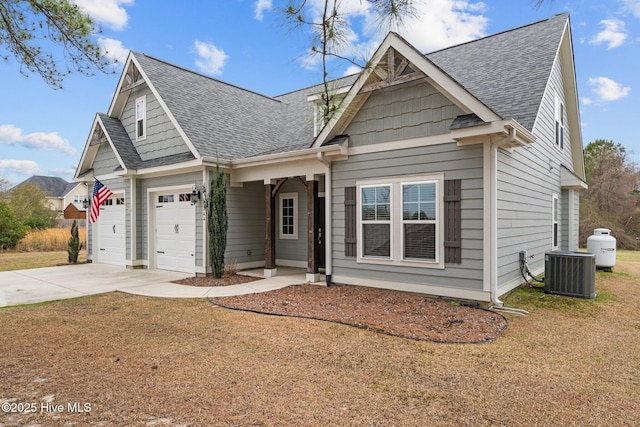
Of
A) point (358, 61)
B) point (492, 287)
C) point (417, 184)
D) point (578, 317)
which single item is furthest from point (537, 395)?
point (417, 184)

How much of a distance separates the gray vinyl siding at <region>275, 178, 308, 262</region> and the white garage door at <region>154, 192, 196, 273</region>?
2.76m

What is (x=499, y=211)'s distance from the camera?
6.36 m

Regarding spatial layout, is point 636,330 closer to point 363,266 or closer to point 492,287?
point 492,287

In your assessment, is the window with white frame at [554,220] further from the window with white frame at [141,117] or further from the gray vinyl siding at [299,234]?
the window with white frame at [141,117]

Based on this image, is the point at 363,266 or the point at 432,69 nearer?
the point at 432,69

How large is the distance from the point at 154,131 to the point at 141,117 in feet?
3.17

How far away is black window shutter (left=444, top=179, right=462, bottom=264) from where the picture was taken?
6383 mm

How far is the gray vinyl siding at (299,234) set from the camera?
443 inches

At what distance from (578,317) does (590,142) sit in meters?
28.9

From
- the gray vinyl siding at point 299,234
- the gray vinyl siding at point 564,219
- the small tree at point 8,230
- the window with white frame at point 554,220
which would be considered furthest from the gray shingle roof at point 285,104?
the small tree at point 8,230

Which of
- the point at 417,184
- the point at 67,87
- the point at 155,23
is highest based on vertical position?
the point at 155,23

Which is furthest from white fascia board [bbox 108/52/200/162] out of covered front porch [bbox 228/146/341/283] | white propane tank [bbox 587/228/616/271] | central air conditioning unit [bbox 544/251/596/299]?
white propane tank [bbox 587/228/616/271]

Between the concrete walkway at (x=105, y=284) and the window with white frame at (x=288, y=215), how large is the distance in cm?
124

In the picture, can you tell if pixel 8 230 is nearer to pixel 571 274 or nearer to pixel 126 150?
pixel 126 150
